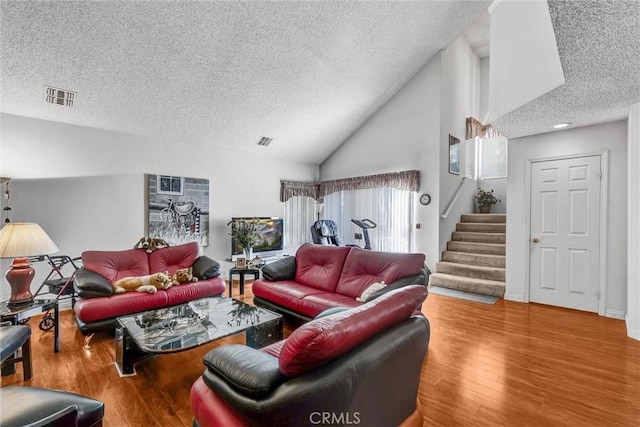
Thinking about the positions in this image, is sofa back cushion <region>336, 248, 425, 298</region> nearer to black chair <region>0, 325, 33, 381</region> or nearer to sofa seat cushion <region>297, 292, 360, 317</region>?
sofa seat cushion <region>297, 292, 360, 317</region>

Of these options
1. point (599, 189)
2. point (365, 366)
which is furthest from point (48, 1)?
point (599, 189)

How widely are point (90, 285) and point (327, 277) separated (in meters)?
2.57

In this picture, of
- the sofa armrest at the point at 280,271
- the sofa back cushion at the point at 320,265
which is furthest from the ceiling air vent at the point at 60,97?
the sofa back cushion at the point at 320,265

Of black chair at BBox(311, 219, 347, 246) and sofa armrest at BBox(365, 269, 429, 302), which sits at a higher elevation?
black chair at BBox(311, 219, 347, 246)

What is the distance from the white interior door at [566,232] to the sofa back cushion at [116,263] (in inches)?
219

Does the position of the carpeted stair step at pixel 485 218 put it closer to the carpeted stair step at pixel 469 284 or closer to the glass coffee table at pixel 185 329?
the carpeted stair step at pixel 469 284

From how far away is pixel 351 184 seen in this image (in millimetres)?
6738

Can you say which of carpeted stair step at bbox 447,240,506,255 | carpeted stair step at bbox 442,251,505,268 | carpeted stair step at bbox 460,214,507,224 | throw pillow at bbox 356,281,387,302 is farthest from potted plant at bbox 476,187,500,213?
throw pillow at bbox 356,281,387,302

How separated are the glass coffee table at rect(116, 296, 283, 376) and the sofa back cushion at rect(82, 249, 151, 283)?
3.92 feet

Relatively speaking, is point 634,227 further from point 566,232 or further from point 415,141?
point 415,141

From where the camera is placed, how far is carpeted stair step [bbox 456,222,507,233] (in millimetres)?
5672

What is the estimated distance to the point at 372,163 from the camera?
6496 mm

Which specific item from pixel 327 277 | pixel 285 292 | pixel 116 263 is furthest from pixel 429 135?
pixel 116 263

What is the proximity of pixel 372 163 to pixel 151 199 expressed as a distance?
448cm
